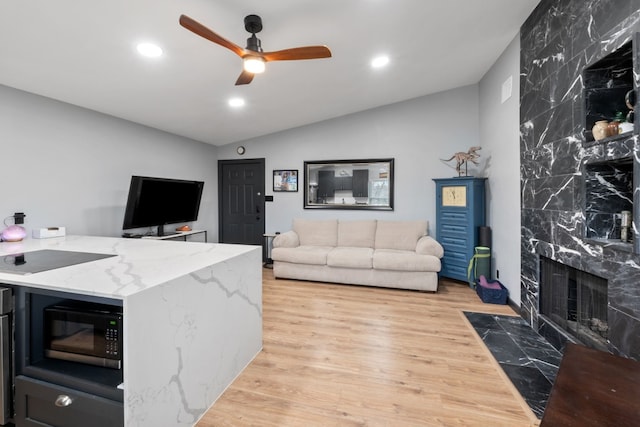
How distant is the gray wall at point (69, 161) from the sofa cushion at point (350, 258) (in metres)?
2.93

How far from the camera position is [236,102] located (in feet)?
12.1

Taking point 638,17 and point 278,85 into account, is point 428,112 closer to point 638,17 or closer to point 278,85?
point 278,85

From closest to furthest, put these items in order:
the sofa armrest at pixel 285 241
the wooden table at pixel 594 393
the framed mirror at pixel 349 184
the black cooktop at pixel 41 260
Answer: the wooden table at pixel 594 393
the black cooktop at pixel 41 260
the sofa armrest at pixel 285 241
the framed mirror at pixel 349 184

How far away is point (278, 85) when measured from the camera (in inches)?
131

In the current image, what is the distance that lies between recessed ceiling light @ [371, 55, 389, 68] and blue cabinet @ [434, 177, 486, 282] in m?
1.89

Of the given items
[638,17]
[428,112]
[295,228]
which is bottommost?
[295,228]

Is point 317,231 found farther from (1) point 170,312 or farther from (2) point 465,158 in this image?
(1) point 170,312

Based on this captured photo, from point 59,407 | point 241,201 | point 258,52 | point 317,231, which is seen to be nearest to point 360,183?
point 317,231

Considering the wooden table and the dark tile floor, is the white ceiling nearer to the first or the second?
the wooden table

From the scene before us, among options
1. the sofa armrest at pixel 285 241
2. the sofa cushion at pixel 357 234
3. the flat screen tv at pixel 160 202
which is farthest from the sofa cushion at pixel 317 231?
the flat screen tv at pixel 160 202

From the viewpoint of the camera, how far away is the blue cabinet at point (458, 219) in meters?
3.93

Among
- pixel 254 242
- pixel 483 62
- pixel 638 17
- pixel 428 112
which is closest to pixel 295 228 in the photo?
pixel 254 242

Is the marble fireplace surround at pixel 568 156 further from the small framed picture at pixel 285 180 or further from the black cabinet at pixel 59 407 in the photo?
the small framed picture at pixel 285 180

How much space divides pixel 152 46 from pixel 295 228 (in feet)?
10.7
